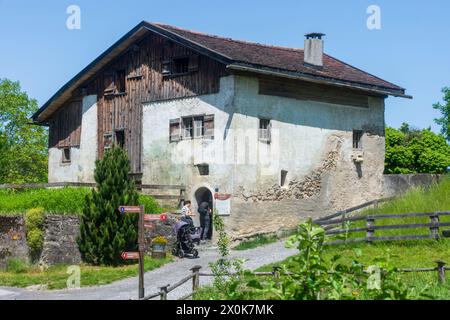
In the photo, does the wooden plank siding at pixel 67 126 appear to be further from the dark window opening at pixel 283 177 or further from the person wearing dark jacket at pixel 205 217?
the dark window opening at pixel 283 177

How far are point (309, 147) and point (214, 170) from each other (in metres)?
3.86

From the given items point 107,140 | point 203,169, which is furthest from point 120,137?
point 203,169

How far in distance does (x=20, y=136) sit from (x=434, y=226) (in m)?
36.9

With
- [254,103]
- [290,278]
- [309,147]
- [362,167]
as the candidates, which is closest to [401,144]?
[362,167]

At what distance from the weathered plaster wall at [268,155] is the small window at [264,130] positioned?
0.19m

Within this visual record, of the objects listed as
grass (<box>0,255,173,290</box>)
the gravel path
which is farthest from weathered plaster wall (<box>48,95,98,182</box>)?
the gravel path

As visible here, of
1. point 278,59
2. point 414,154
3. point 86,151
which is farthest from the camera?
point 414,154

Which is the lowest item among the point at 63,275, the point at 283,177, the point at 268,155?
the point at 63,275

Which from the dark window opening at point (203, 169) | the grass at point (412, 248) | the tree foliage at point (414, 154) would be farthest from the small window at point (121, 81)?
the tree foliage at point (414, 154)

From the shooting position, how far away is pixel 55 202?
2523 cm

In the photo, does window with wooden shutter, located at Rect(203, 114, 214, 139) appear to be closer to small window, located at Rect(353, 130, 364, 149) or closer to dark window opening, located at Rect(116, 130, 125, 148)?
dark window opening, located at Rect(116, 130, 125, 148)

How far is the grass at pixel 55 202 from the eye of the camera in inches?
985

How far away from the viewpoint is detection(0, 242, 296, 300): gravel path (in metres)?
18.2

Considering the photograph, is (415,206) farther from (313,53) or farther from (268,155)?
(313,53)
